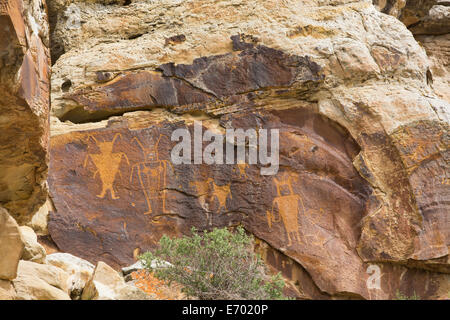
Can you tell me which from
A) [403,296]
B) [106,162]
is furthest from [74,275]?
[403,296]

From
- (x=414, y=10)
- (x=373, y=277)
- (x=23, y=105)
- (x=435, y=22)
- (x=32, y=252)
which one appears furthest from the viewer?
(x=435, y=22)

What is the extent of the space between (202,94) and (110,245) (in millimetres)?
2315

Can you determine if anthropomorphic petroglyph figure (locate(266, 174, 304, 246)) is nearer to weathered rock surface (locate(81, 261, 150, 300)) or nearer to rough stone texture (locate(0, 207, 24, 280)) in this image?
weathered rock surface (locate(81, 261, 150, 300))

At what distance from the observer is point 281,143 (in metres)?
7.77

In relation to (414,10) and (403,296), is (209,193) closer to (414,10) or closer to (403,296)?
(403,296)

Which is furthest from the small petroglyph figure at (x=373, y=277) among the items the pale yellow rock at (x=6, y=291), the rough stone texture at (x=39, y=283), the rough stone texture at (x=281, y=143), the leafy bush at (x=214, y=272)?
the pale yellow rock at (x=6, y=291)

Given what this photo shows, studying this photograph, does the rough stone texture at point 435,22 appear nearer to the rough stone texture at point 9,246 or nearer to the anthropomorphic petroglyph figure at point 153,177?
the anthropomorphic petroglyph figure at point 153,177

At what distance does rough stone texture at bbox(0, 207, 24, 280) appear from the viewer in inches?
138

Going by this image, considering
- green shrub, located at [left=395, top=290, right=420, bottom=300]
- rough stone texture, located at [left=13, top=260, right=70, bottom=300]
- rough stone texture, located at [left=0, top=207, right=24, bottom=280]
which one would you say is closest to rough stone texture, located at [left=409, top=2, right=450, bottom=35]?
green shrub, located at [left=395, top=290, right=420, bottom=300]

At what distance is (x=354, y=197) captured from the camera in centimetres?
746

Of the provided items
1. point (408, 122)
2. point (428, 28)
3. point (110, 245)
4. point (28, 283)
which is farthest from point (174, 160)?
point (428, 28)

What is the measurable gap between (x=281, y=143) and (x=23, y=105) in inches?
192

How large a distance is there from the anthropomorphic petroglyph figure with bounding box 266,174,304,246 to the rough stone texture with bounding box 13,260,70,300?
12.0ft

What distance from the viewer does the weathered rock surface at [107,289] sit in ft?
13.8
